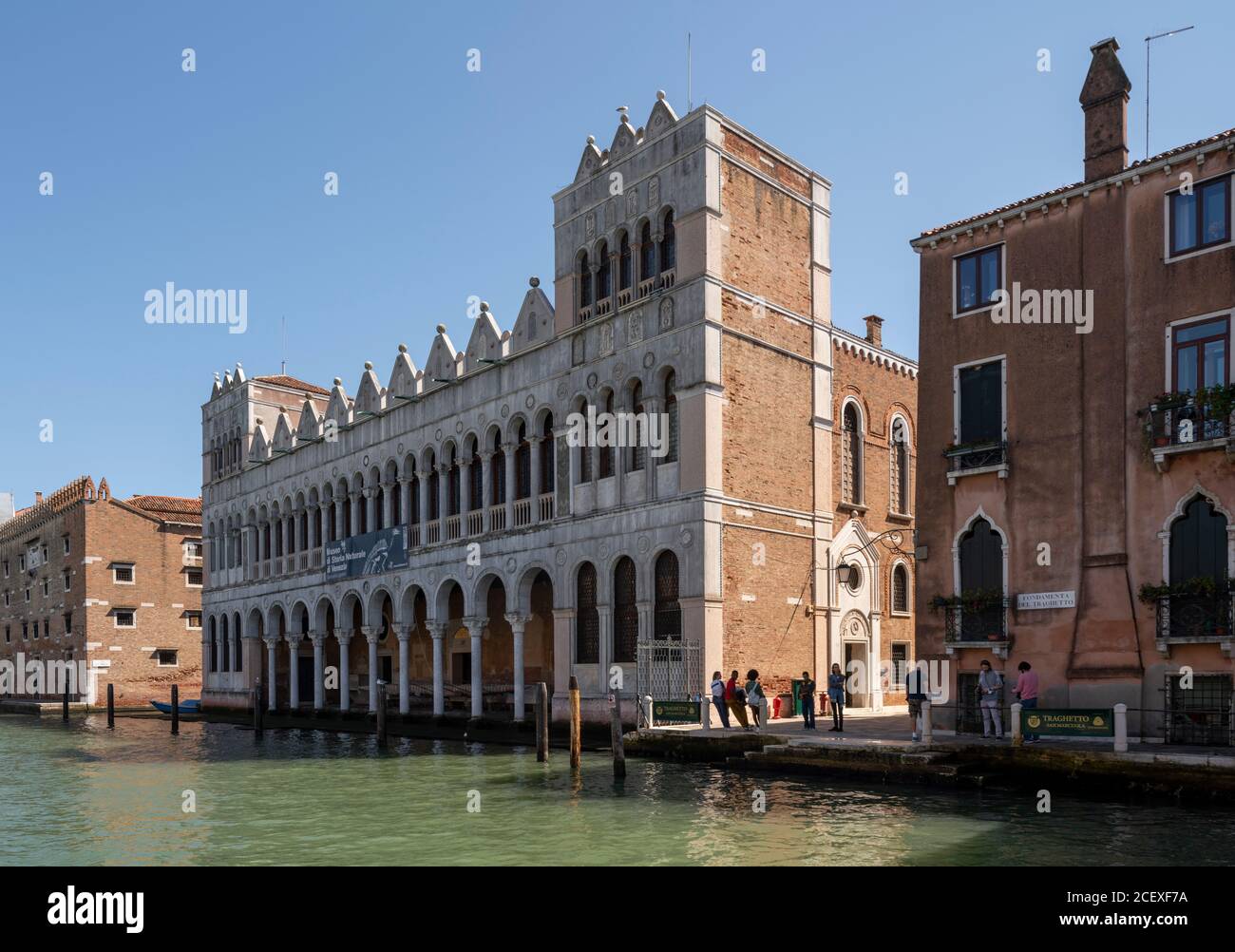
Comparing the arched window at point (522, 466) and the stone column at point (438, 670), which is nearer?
the arched window at point (522, 466)

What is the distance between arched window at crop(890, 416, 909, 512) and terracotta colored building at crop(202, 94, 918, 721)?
0.22 feet

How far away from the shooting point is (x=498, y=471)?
30938mm

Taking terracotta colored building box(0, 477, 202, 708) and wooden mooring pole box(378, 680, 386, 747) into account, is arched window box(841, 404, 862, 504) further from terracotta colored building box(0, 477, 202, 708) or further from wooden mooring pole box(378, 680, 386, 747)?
terracotta colored building box(0, 477, 202, 708)

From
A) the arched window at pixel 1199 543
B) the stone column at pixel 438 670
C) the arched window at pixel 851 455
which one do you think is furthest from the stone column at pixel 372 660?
the arched window at pixel 1199 543

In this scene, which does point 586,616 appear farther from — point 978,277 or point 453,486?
point 978,277

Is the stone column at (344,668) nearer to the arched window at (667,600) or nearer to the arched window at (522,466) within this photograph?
the arched window at (522,466)

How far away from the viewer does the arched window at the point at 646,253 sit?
86.7ft

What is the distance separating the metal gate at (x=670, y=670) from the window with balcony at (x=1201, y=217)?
11385 mm

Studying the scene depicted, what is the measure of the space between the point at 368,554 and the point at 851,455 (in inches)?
600

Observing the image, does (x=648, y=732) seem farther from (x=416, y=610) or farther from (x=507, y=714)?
(x=416, y=610)

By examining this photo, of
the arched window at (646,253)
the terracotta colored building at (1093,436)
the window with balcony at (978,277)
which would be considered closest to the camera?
the terracotta colored building at (1093,436)

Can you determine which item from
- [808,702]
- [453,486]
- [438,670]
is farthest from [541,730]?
[453,486]

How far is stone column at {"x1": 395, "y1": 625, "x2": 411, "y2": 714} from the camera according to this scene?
33278mm
